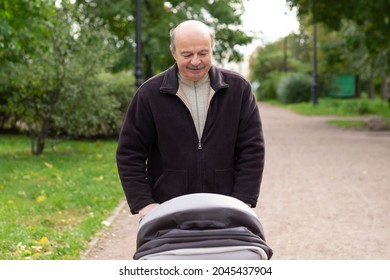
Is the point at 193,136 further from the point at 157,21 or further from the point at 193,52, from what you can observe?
the point at 157,21

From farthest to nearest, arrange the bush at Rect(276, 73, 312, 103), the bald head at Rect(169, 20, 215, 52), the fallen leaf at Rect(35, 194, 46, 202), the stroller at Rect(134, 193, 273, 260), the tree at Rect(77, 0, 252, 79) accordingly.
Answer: the bush at Rect(276, 73, 312, 103) → the tree at Rect(77, 0, 252, 79) → the fallen leaf at Rect(35, 194, 46, 202) → the bald head at Rect(169, 20, 215, 52) → the stroller at Rect(134, 193, 273, 260)

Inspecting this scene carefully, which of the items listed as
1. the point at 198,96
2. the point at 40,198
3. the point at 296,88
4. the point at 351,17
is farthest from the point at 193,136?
the point at 296,88

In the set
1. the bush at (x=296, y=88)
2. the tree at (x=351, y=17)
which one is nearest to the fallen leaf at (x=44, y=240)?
the tree at (x=351, y=17)

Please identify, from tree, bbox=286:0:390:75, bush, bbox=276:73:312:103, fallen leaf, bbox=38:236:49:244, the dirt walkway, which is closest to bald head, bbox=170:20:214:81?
the dirt walkway

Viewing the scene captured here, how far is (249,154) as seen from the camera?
3.95m

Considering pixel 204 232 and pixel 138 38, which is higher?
pixel 138 38

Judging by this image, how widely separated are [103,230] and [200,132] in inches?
198

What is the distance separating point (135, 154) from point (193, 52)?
579 millimetres

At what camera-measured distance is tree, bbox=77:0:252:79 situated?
28.6 m

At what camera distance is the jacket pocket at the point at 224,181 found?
395cm

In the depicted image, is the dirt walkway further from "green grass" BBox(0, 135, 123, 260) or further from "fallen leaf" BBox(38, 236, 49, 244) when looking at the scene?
"fallen leaf" BBox(38, 236, 49, 244)

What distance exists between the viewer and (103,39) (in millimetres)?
17531

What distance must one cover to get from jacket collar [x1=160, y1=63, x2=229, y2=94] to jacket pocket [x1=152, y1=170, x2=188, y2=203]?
0.40 meters
